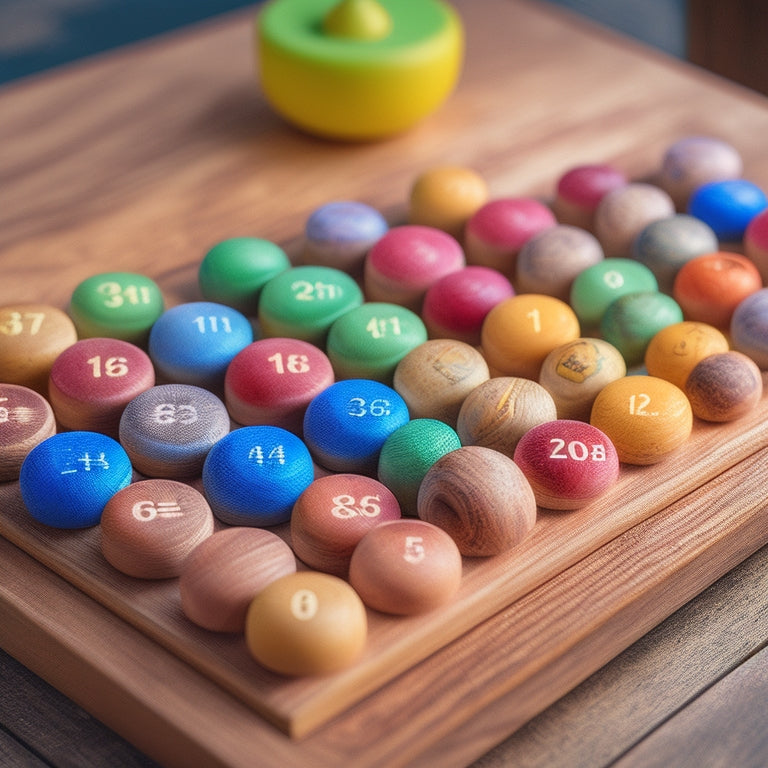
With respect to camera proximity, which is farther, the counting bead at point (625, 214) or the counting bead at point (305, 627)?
the counting bead at point (625, 214)

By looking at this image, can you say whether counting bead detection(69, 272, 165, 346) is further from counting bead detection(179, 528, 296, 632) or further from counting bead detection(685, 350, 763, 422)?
counting bead detection(685, 350, 763, 422)

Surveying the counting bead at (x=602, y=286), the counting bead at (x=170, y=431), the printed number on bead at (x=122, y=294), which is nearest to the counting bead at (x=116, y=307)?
the printed number on bead at (x=122, y=294)

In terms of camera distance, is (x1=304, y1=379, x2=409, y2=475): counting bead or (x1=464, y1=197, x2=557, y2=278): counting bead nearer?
(x1=304, y1=379, x2=409, y2=475): counting bead

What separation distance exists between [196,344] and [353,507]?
7.8 inches

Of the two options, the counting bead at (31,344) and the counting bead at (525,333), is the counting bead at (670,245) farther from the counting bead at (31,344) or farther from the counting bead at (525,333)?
the counting bead at (31,344)

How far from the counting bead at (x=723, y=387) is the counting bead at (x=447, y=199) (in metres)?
0.27

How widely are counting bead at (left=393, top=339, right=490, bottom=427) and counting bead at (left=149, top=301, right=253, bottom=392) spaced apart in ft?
0.40

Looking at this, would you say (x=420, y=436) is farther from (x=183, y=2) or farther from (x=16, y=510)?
(x=183, y=2)

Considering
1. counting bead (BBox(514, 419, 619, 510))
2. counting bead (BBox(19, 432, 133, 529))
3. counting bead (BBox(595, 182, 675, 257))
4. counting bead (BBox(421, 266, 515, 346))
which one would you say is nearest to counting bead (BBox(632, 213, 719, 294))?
counting bead (BBox(595, 182, 675, 257))

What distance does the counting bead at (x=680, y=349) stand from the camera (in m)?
0.78

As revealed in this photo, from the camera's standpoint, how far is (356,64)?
102 cm

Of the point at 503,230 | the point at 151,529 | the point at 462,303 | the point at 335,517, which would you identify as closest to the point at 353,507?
the point at 335,517

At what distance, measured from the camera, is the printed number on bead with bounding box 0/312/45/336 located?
81cm

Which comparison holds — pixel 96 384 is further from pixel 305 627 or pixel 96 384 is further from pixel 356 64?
pixel 356 64
